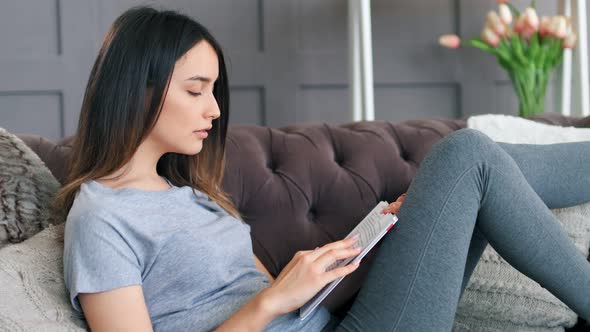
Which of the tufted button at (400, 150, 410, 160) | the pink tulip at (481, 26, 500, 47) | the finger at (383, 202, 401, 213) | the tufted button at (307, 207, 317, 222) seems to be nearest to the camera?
the finger at (383, 202, 401, 213)

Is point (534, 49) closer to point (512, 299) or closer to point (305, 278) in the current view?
point (512, 299)

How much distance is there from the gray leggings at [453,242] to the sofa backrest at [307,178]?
373 millimetres

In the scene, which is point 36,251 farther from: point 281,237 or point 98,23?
point 98,23

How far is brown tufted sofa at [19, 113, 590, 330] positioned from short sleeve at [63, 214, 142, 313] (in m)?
0.42

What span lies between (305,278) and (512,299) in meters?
0.66

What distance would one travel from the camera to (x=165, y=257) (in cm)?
131

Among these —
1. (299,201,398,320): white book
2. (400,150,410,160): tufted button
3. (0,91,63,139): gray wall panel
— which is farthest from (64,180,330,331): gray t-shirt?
(0,91,63,139): gray wall panel

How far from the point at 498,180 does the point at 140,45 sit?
683mm

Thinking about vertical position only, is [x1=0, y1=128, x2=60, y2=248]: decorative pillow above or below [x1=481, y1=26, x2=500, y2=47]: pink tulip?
below

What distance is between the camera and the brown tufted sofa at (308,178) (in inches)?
66.8

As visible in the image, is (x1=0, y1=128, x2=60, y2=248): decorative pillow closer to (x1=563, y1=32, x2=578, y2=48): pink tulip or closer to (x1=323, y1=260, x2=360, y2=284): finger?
(x1=323, y1=260, x2=360, y2=284): finger

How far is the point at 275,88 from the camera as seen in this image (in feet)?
11.6

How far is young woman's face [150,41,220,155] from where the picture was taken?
1.35m

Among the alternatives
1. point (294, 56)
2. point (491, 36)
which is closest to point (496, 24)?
point (491, 36)
